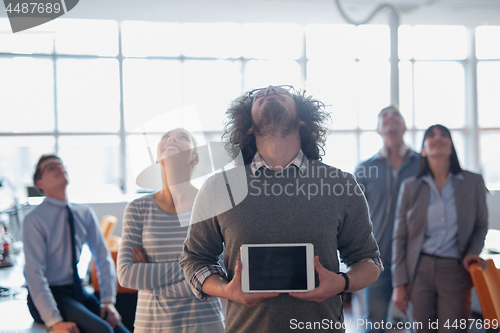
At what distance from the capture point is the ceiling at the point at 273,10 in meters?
6.34

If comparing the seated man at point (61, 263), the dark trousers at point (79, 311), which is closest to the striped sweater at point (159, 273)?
the dark trousers at point (79, 311)

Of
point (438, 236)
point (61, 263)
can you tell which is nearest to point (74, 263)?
point (61, 263)

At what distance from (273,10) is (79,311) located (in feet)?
19.4

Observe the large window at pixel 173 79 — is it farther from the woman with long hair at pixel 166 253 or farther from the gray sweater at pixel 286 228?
the gray sweater at pixel 286 228

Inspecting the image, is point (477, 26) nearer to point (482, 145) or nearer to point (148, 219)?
point (482, 145)

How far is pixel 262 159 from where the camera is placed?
1345 millimetres

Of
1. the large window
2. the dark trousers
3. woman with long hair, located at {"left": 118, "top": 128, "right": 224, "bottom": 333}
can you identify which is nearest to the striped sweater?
woman with long hair, located at {"left": 118, "top": 128, "right": 224, "bottom": 333}

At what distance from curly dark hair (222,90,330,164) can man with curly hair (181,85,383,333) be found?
9cm

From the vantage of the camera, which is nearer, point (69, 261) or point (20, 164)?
point (69, 261)

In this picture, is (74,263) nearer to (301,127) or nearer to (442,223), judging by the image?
(301,127)

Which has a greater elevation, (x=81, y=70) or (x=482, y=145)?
(x=81, y=70)

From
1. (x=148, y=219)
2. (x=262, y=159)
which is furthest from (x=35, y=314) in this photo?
(x=262, y=159)

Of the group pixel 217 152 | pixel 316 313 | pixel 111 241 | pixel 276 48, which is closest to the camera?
pixel 316 313

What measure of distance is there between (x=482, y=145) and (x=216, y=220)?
29.2 ft
